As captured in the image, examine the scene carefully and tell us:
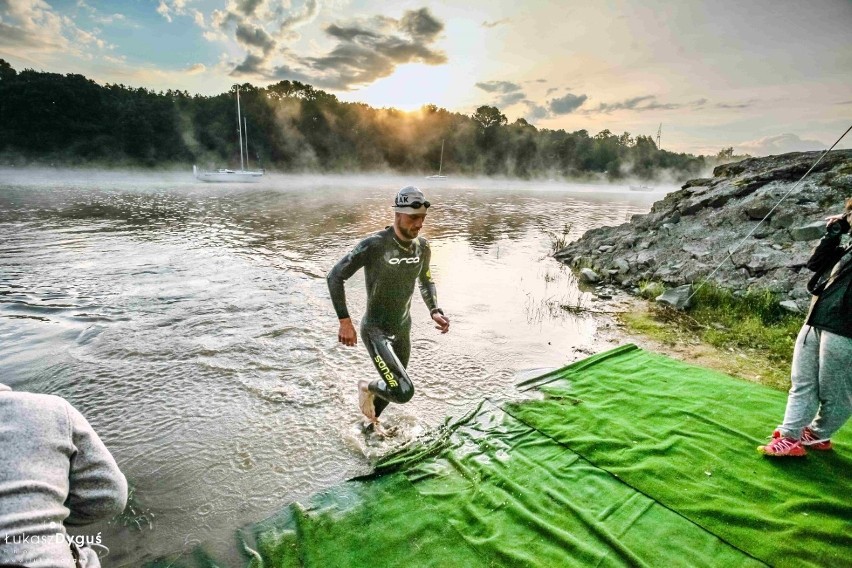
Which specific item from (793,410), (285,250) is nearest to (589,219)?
(285,250)

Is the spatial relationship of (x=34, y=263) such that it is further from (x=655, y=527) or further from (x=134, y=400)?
(x=655, y=527)

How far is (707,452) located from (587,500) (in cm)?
152

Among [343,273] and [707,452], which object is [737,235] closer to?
[707,452]

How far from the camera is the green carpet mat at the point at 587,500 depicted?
2867mm

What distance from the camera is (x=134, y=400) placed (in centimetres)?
488

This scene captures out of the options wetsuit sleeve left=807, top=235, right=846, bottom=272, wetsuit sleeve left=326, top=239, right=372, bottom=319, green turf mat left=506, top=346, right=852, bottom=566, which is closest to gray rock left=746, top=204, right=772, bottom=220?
green turf mat left=506, top=346, right=852, bottom=566

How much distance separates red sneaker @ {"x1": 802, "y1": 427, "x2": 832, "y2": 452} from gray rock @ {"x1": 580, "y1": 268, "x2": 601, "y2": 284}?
7.26 meters

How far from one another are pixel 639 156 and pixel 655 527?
114 metres

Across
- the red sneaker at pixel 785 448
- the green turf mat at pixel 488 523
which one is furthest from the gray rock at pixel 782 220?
the green turf mat at pixel 488 523

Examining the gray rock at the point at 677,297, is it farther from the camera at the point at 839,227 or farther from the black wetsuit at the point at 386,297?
the black wetsuit at the point at 386,297

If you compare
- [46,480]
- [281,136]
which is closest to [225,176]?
[281,136]

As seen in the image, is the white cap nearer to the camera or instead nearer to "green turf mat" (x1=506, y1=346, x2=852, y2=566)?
"green turf mat" (x1=506, y1=346, x2=852, y2=566)

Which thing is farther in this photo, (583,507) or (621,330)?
(621,330)

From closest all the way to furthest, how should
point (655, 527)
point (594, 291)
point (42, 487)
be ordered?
point (42, 487) < point (655, 527) < point (594, 291)
